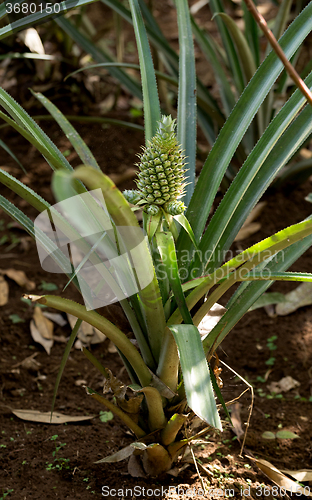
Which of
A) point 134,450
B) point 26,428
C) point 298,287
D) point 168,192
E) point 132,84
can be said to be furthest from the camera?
point 132,84

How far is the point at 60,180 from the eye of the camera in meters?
0.51

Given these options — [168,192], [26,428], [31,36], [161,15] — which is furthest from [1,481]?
[161,15]

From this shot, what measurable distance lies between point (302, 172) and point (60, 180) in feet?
6.05

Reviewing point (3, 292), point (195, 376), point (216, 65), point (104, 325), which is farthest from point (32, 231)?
point (216, 65)

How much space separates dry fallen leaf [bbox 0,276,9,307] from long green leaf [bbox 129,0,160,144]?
105 centimetres

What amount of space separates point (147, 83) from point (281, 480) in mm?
1062

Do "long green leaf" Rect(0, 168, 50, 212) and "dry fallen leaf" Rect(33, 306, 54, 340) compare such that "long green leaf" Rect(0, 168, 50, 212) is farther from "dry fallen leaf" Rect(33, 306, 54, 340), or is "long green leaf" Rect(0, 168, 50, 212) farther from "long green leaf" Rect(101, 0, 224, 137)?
"long green leaf" Rect(101, 0, 224, 137)

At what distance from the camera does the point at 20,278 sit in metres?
1.90

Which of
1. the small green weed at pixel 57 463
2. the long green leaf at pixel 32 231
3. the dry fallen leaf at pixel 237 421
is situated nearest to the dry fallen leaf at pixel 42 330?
the small green weed at pixel 57 463

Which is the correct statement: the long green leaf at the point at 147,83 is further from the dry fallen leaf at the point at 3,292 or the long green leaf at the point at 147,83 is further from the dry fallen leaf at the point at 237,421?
the dry fallen leaf at the point at 3,292

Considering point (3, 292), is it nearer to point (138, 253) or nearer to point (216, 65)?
point (138, 253)

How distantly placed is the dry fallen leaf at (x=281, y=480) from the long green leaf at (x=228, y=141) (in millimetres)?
612

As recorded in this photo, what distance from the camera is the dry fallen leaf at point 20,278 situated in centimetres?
188

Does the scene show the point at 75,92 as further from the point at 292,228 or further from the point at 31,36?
the point at 292,228
